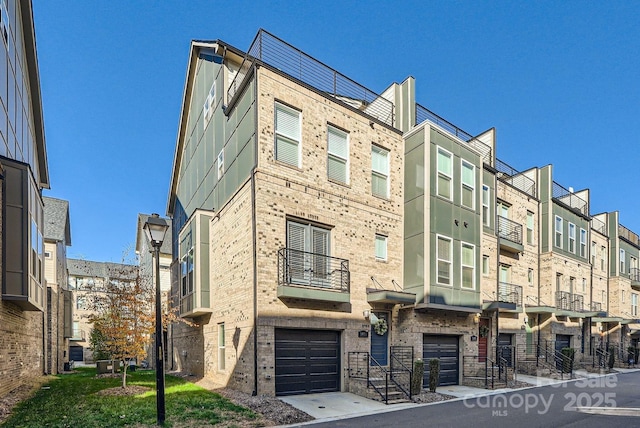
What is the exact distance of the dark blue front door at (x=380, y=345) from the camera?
45.8 feet

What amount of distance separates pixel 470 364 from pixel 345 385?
6.47 m

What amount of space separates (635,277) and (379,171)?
3273 centimetres

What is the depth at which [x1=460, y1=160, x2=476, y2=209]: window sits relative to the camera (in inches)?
656

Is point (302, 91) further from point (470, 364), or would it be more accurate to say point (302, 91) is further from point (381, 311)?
point (470, 364)

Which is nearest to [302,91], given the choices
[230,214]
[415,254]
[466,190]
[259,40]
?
[259,40]

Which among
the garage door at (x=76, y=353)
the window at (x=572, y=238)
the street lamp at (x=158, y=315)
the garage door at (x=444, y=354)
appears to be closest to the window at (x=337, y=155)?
the street lamp at (x=158, y=315)

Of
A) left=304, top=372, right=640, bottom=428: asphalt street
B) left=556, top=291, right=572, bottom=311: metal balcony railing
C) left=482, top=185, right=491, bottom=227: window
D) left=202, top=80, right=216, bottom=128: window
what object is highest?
left=202, top=80, right=216, bottom=128: window

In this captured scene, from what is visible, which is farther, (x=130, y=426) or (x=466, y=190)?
(x=466, y=190)

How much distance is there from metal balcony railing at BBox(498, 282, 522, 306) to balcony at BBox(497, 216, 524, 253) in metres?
1.91

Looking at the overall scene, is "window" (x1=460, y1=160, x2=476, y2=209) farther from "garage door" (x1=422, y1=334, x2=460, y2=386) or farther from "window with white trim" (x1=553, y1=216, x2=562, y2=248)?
"window with white trim" (x1=553, y1=216, x2=562, y2=248)

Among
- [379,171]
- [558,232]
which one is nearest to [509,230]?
[558,232]

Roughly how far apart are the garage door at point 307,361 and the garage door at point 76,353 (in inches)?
1566

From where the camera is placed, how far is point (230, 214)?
46.7 ft

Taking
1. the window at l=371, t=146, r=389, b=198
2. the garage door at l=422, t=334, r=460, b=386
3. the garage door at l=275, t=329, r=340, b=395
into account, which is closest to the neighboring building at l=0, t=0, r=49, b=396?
the garage door at l=275, t=329, r=340, b=395
